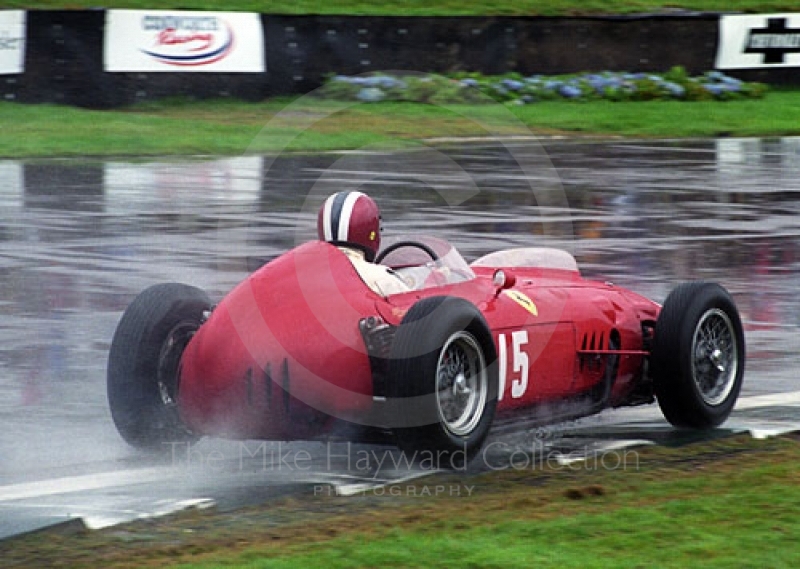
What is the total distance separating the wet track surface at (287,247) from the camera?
696 centimetres

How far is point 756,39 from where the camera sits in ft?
108

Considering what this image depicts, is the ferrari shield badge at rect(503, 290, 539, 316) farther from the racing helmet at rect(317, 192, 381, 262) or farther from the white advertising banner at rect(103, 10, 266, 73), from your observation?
the white advertising banner at rect(103, 10, 266, 73)

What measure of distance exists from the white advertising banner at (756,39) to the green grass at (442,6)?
14.7 ft

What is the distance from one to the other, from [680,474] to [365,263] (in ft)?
5.44

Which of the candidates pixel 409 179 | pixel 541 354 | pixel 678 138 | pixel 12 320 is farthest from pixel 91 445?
pixel 678 138

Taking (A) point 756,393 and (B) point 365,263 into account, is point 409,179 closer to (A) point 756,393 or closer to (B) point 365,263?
(A) point 756,393

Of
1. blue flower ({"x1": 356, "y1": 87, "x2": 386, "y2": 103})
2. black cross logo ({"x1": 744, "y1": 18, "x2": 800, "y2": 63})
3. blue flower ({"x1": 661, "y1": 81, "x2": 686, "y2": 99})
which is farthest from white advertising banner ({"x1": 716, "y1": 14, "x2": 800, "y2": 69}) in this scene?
blue flower ({"x1": 356, "y1": 87, "x2": 386, "y2": 103})

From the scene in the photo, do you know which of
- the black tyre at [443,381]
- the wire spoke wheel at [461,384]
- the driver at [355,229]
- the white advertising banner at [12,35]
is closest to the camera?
the black tyre at [443,381]

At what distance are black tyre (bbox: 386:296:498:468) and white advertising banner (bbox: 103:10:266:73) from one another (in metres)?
18.6

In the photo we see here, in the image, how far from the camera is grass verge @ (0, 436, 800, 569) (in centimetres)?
551

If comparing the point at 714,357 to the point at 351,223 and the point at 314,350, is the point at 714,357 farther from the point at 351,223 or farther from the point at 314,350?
the point at 314,350

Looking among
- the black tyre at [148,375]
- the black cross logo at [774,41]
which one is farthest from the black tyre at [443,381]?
the black cross logo at [774,41]

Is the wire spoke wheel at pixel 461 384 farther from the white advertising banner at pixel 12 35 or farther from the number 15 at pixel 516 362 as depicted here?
the white advertising banner at pixel 12 35

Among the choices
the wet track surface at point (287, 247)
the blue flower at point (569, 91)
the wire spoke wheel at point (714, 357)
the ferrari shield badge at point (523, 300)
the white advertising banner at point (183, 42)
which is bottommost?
the wet track surface at point (287, 247)
